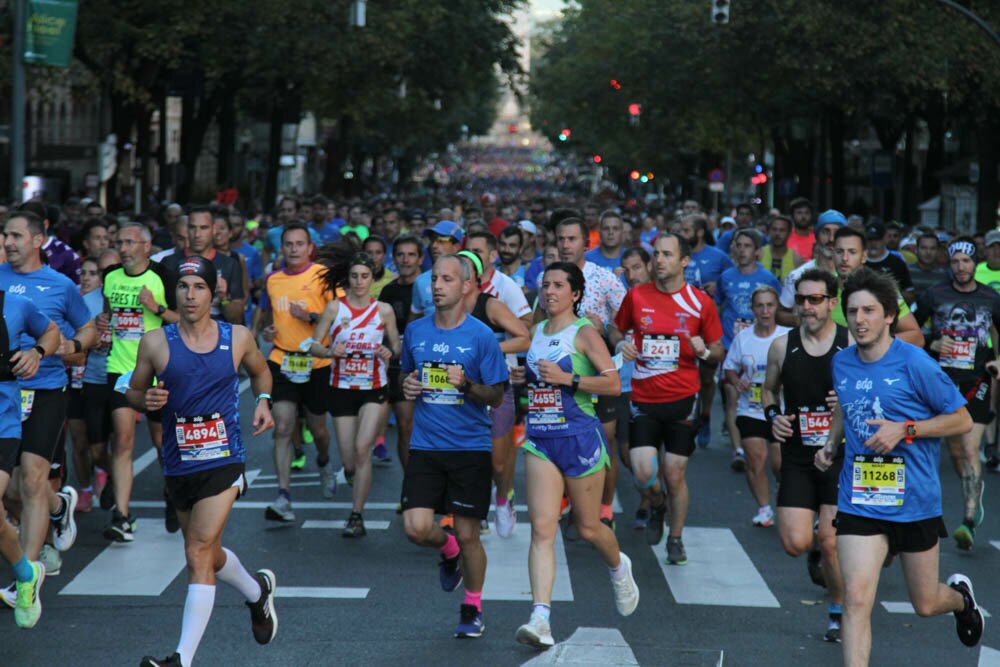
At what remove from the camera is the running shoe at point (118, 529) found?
10617 millimetres

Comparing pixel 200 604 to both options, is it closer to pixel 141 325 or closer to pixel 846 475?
pixel 846 475

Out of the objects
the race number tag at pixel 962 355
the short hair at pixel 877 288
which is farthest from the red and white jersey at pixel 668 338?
the short hair at pixel 877 288

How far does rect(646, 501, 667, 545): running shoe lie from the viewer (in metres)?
10.9

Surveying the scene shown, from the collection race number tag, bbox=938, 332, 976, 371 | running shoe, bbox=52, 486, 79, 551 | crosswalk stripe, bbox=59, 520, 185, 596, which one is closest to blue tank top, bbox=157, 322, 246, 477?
crosswalk stripe, bbox=59, 520, 185, 596

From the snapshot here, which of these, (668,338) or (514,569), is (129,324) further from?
(668,338)

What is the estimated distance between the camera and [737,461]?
Answer: 46.0ft

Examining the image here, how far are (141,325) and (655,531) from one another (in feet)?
11.2

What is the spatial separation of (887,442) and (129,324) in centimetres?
558

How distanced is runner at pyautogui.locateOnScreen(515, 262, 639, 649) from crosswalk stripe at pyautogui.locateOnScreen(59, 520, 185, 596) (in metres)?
2.26

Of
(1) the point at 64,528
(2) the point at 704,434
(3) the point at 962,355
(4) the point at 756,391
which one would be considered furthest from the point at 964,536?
(1) the point at 64,528

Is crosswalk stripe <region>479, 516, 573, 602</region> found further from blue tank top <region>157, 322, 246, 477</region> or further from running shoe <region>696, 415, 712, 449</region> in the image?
running shoe <region>696, 415, 712, 449</region>

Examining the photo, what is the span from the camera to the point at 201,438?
7.72 meters

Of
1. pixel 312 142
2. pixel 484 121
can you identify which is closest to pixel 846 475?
pixel 312 142

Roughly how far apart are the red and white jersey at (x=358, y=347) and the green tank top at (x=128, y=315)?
1.12m
